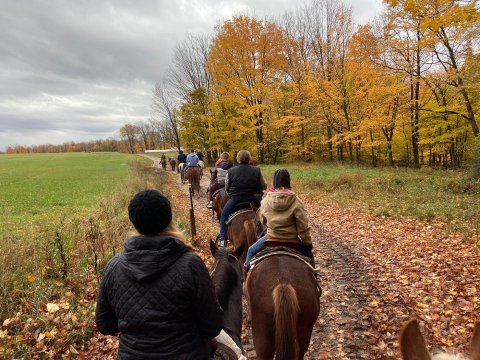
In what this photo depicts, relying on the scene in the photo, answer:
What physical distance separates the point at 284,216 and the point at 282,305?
1294 millimetres

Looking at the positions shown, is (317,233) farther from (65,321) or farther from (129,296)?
(129,296)

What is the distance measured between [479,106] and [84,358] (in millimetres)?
22157

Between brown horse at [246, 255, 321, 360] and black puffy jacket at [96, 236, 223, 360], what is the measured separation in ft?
3.70

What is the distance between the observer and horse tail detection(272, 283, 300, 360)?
9.88 feet

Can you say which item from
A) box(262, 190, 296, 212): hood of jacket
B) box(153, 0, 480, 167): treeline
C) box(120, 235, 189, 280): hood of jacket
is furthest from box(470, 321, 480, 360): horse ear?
box(153, 0, 480, 167): treeline

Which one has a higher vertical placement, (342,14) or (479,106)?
(342,14)

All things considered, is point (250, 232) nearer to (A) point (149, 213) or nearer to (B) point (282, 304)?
(B) point (282, 304)

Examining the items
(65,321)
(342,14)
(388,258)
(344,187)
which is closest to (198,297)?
(65,321)

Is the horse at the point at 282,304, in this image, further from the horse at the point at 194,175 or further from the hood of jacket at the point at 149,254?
the horse at the point at 194,175

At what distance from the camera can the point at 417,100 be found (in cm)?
1964

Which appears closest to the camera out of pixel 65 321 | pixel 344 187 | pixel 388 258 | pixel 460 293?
pixel 65 321

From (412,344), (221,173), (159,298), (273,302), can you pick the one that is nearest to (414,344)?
(412,344)

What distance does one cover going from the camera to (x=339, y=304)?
18.5ft

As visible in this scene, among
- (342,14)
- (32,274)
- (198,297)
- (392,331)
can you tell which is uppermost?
(342,14)
